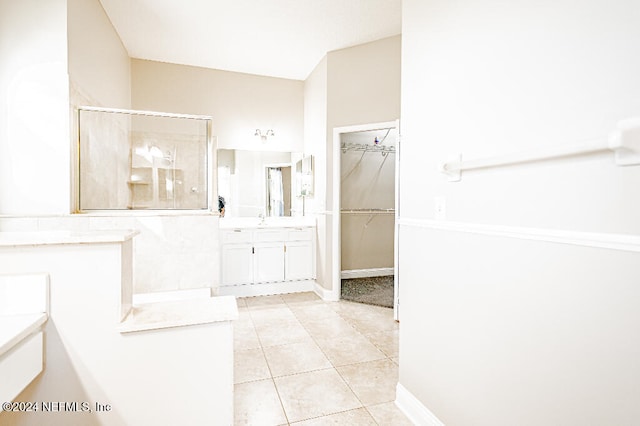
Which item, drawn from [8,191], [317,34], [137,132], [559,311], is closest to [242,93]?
[317,34]

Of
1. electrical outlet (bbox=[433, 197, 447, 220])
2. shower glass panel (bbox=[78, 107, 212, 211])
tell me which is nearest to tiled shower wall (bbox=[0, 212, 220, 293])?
shower glass panel (bbox=[78, 107, 212, 211])

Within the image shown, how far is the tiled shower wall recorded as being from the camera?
7.67 feet

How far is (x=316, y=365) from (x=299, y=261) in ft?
6.20

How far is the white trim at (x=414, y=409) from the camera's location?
161 centimetres

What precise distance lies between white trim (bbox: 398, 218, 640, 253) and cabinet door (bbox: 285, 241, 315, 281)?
2.74 m

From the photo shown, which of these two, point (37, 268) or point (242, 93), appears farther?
point (242, 93)

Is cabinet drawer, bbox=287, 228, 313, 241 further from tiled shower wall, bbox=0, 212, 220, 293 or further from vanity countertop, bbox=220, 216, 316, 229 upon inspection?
tiled shower wall, bbox=0, 212, 220, 293

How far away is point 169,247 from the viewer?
8.00 ft

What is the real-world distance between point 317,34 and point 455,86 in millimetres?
2423

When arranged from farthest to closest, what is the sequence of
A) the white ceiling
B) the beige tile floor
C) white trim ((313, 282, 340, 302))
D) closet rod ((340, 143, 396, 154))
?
closet rod ((340, 143, 396, 154))
white trim ((313, 282, 340, 302))
the white ceiling
the beige tile floor

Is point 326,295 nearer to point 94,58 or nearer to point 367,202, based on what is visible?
point 367,202

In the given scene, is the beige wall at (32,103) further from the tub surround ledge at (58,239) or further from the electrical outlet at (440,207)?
the electrical outlet at (440,207)

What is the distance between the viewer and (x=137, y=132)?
2.63 metres

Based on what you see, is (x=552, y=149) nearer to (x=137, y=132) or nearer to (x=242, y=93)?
(x=137, y=132)
